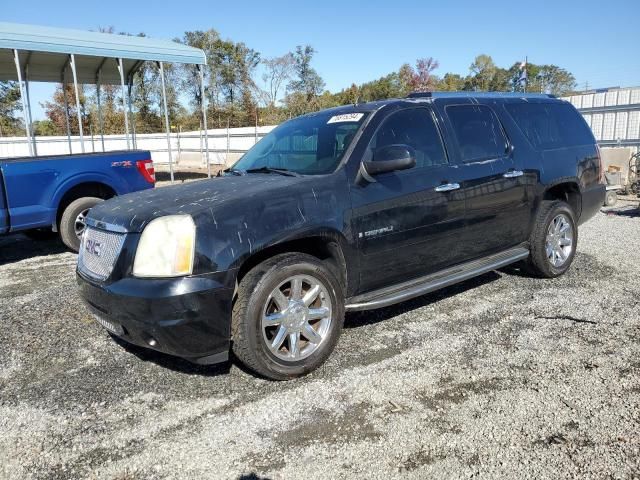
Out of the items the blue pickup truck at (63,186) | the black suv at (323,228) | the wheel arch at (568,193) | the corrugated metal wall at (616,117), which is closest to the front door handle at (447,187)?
the black suv at (323,228)

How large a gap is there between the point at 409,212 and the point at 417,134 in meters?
0.74

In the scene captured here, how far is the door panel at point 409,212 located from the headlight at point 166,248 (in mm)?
1192

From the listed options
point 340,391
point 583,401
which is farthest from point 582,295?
point 340,391

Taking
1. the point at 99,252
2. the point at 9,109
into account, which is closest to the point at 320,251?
the point at 99,252

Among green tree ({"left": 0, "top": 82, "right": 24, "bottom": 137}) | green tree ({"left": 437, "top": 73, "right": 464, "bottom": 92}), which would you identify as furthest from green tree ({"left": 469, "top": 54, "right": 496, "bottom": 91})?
green tree ({"left": 0, "top": 82, "right": 24, "bottom": 137})

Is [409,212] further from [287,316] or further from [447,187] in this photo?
[287,316]

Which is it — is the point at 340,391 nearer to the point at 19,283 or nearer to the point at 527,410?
the point at 527,410

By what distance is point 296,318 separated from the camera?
11.0 ft

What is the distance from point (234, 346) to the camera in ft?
10.4

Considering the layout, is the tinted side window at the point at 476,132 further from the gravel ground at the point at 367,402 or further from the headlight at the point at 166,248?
the headlight at the point at 166,248

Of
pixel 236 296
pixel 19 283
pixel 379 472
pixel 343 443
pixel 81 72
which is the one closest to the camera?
pixel 379 472

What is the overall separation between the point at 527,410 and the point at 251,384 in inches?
67.1

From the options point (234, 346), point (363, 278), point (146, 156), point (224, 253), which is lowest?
point (234, 346)

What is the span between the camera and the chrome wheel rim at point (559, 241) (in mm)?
5297
